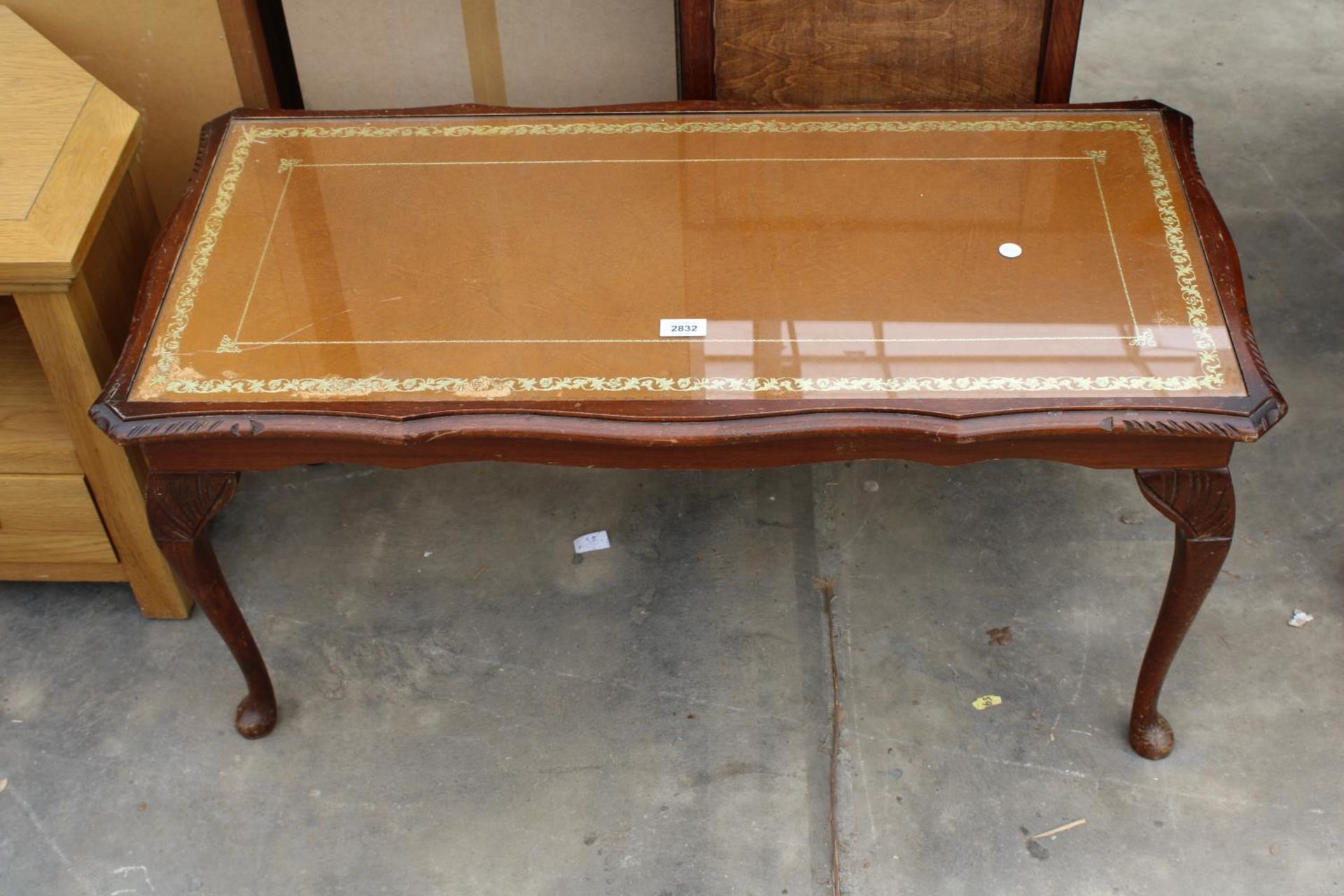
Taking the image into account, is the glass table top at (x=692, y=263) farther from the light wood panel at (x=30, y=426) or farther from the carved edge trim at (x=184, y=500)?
the light wood panel at (x=30, y=426)

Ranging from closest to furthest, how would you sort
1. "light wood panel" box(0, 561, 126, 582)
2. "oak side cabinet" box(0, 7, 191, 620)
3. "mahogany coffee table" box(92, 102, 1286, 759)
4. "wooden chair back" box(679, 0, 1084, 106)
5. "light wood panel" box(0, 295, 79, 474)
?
1. "mahogany coffee table" box(92, 102, 1286, 759)
2. "oak side cabinet" box(0, 7, 191, 620)
3. "light wood panel" box(0, 295, 79, 474)
4. "wooden chair back" box(679, 0, 1084, 106)
5. "light wood panel" box(0, 561, 126, 582)

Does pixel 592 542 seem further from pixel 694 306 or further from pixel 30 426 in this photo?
pixel 30 426

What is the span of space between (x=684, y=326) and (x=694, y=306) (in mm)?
56

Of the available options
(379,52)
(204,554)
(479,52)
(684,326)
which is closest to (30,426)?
(204,554)

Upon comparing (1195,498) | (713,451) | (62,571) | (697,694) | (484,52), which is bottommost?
(697,694)

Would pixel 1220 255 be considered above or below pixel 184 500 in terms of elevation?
above

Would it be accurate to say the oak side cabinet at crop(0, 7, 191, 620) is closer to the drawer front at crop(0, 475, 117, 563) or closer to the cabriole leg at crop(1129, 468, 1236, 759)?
the drawer front at crop(0, 475, 117, 563)

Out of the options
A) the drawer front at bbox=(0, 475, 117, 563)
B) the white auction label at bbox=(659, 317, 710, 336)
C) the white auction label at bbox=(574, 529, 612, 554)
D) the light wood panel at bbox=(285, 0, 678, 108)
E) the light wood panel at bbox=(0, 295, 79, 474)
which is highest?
the light wood panel at bbox=(285, 0, 678, 108)

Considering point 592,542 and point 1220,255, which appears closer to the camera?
point 1220,255

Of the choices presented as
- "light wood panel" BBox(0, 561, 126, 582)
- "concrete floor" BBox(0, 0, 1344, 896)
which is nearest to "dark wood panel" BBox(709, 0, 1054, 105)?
"concrete floor" BBox(0, 0, 1344, 896)

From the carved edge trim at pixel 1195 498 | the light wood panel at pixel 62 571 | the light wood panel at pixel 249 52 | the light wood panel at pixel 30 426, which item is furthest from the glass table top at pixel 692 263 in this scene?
the light wood panel at pixel 62 571

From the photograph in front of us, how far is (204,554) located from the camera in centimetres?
212

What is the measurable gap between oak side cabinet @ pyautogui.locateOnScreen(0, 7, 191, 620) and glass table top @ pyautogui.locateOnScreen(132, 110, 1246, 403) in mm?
194

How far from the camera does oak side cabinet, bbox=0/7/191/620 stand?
7.02 feet
